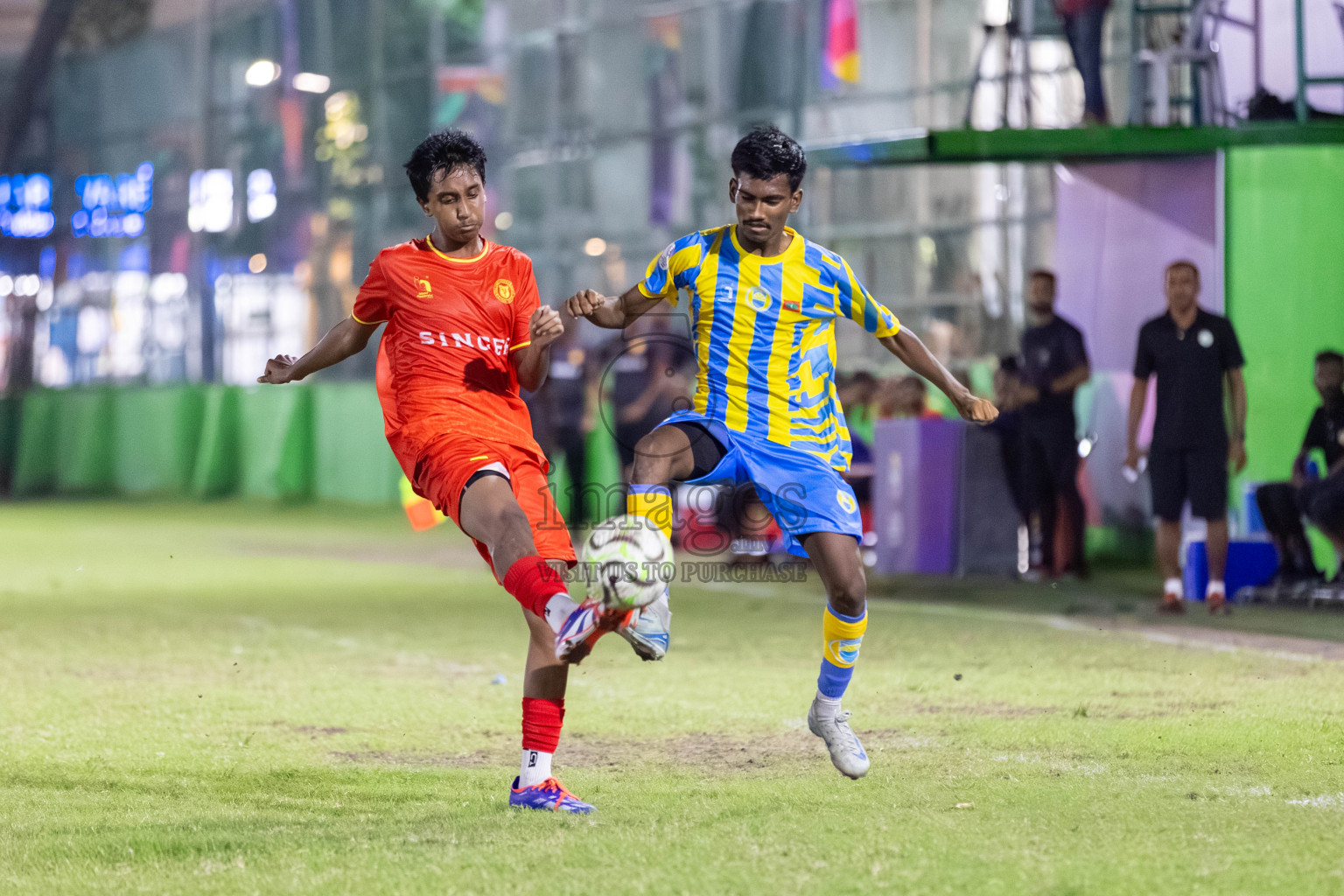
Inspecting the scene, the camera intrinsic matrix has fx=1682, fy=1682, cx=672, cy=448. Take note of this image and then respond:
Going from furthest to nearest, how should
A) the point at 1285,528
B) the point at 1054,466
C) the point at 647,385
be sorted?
1. the point at 647,385
2. the point at 1054,466
3. the point at 1285,528

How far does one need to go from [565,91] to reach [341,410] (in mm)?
6043

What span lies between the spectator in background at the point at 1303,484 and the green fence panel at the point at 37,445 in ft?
82.0

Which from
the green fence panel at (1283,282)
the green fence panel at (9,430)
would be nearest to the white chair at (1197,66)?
the green fence panel at (1283,282)

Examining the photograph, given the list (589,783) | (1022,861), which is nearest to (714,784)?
(589,783)

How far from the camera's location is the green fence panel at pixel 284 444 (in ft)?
88.4

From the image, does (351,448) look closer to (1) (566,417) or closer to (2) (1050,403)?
(1) (566,417)

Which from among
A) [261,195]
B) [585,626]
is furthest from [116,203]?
[585,626]

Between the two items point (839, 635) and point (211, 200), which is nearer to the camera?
point (839, 635)

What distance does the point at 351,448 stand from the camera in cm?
2602

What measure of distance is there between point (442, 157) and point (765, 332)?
1221 millimetres

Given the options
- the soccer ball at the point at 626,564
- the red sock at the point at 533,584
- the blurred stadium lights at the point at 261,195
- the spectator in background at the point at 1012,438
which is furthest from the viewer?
the blurred stadium lights at the point at 261,195

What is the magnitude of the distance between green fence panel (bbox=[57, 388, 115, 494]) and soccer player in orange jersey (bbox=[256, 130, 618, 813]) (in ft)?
88.5

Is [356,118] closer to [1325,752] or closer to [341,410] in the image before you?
[341,410]

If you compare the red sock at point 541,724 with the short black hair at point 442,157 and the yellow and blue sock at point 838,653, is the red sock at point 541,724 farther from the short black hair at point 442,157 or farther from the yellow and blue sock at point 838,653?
the short black hair at point 442,157
